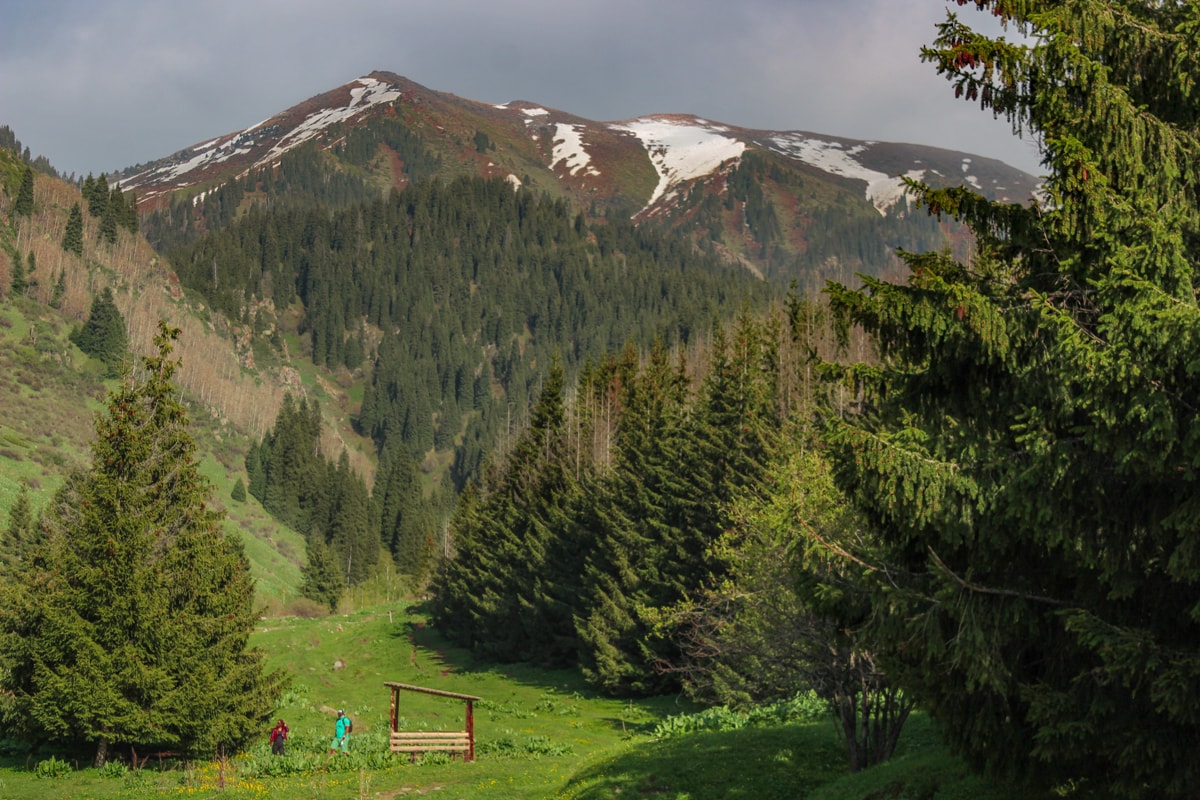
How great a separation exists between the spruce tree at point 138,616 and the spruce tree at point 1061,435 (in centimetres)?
2561

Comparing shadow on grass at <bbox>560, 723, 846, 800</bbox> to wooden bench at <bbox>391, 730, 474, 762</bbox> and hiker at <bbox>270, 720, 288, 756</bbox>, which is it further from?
hiker at <bbox>270, 720, 288, 756</bbox>

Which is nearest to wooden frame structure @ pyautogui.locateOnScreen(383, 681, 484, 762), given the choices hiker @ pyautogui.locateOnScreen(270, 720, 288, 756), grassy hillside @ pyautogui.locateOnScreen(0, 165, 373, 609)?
hiker @ pyautogui.locateOnScreen(270, 720, 288, 756)

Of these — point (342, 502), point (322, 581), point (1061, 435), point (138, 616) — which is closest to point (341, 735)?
point (138, 616)

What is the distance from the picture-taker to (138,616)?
32438mm

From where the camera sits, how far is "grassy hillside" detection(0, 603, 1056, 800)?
21.4 metres

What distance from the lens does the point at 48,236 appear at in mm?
159250

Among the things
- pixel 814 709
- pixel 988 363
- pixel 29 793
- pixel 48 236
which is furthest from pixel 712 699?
pixel 48 236

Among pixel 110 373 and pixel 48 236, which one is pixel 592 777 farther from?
pixel 48 236

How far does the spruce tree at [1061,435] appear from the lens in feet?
35.5

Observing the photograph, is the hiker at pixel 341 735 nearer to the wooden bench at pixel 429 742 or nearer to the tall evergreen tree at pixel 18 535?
the wooden bench at pixel 429 742

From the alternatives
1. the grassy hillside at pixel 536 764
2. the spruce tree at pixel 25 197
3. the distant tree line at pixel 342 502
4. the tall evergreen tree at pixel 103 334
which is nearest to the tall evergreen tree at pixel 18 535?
the grassy hillside at pixel 536 764

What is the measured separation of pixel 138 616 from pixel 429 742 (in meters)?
9.72

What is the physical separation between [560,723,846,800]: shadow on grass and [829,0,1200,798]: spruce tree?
9674 mm

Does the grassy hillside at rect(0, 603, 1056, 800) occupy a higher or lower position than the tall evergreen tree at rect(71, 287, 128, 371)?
lower
